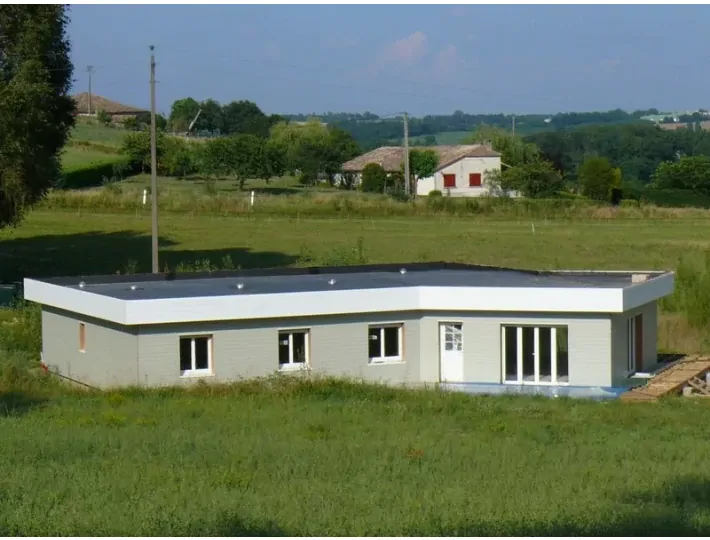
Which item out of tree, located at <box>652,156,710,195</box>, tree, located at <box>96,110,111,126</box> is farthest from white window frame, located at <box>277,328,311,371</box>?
tree, located at <box>96,110,111,126</box>

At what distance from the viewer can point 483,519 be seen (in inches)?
545

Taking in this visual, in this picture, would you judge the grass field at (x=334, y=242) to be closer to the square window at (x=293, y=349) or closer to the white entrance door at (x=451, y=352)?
the white entrance door at (x=451, y=352)

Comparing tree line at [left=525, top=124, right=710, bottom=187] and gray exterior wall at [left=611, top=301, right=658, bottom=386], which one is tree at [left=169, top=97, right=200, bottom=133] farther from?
gray exterior wall at [left=611, top=301, right=658, bottom=386]

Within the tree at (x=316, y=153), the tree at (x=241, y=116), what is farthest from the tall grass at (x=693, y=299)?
the tree at (x=241, y=116)

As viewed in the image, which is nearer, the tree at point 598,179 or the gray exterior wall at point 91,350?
the gray exterior wall at point 91,350

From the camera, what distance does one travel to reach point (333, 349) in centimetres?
2902

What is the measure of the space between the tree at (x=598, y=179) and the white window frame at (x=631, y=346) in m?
62.5

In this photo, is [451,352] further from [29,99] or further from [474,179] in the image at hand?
[474,179]

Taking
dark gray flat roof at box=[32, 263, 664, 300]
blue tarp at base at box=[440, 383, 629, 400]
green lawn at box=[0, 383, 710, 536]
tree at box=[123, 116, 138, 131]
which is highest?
tree at box=[123, 116, 138, 131]

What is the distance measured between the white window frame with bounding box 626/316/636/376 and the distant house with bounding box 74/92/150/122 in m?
113

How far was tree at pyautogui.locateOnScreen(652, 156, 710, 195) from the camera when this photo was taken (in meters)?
106

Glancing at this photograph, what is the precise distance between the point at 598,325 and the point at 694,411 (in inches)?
168

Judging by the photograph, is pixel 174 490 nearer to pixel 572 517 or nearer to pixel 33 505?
pixel 33 505

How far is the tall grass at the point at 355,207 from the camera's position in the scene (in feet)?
241
